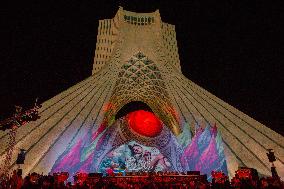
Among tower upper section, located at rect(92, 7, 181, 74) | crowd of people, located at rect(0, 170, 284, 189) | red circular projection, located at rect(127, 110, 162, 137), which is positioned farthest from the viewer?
red circular projection, located at rect(127, 110, 162, 137)

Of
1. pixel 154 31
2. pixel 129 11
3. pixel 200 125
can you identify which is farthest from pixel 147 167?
pixel 129 11

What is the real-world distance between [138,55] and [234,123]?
511 inches

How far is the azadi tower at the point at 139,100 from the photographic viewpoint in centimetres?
1537

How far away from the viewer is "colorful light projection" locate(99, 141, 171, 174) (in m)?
27.7

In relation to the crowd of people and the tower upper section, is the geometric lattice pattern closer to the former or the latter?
the tower upper section

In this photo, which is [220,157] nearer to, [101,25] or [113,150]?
[113,150]

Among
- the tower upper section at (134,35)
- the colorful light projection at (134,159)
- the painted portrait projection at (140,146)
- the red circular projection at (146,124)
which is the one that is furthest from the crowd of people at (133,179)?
the red circular projection at (146,124)

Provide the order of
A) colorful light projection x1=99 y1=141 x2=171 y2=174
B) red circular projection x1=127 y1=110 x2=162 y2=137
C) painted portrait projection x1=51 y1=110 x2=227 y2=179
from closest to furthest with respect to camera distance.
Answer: painted portrait projection x1=51 y1=110 x2=227 y2=179, colorful light projection x1=99 y1=141 x2=171 y2=174, red circular projection x1=127 y1=110 x2=162 y2=137

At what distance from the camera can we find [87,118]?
1922cm

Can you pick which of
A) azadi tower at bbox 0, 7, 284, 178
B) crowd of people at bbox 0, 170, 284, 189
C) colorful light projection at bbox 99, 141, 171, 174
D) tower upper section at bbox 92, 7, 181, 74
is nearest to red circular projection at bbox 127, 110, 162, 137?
azadi tower at bbox 0, 7, 284, 178

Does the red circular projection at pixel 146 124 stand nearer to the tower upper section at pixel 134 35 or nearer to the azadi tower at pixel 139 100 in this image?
the azadi tower at pixel 139 100

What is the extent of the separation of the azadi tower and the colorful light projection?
98 cm

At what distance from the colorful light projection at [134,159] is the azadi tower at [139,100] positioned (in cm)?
98

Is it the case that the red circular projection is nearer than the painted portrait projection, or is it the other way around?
the painted portrait projection
